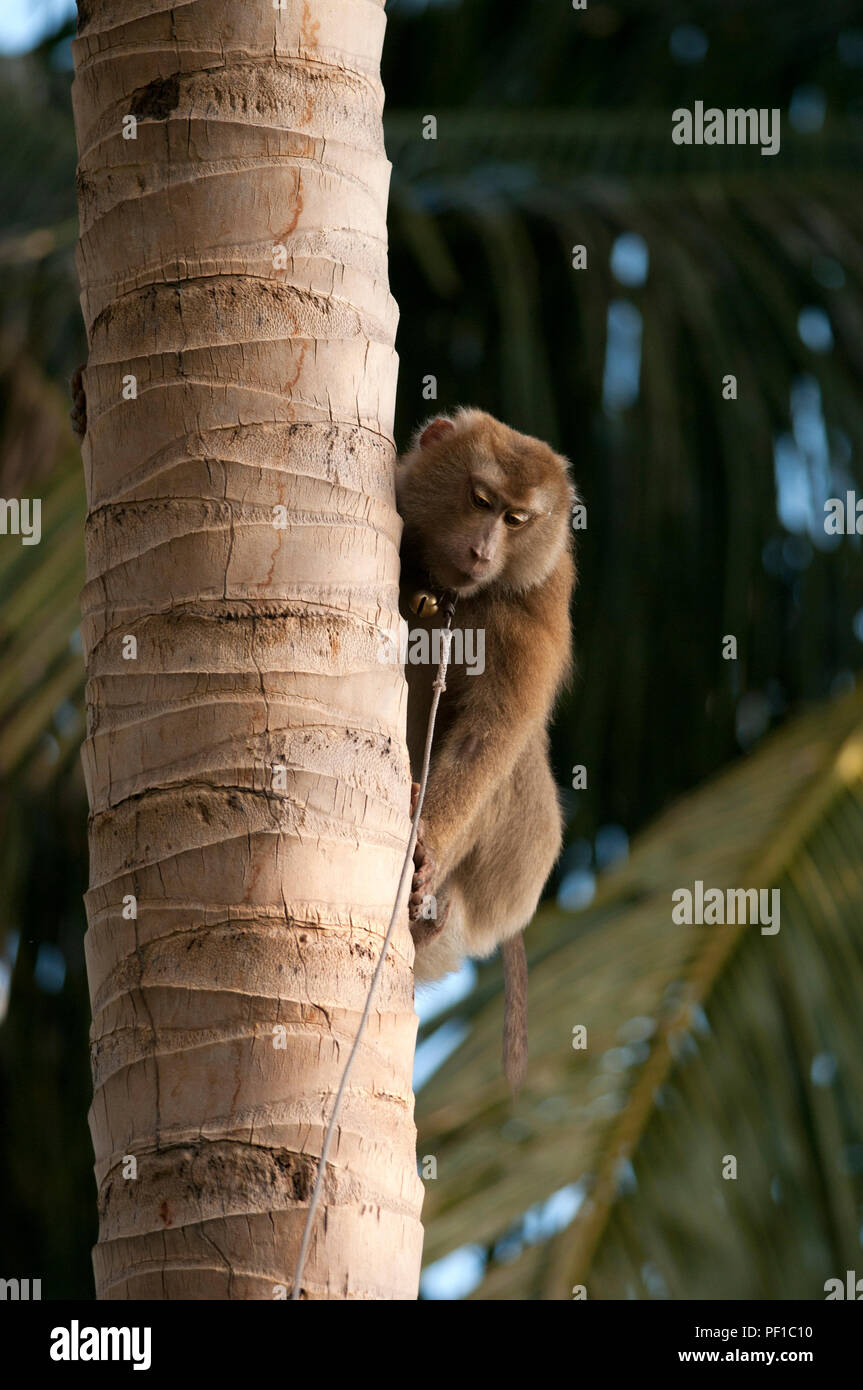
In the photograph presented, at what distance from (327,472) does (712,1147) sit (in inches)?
124

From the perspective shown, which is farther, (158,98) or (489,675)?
(489,675)

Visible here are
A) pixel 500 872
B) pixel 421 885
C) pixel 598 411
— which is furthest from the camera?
pixel 598 411

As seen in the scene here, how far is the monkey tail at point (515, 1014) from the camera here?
17.3 ft

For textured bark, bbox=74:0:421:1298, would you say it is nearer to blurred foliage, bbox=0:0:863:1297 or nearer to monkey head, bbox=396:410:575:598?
monkey head, bbox=396:410:575:598

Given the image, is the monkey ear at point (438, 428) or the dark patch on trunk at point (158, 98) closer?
the dark patch on trunk at point (158, 98)

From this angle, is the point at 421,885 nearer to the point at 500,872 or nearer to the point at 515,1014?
the point at 500,872

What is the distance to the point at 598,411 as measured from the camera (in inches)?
312

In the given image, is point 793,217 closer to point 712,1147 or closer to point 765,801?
point 765,801

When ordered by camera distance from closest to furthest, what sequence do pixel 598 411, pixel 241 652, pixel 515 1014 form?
pixel 241 652
pixel 515 1014
pixel 598 411

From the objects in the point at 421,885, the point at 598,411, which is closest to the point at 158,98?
the point at 421,885

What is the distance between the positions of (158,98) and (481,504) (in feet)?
7.06

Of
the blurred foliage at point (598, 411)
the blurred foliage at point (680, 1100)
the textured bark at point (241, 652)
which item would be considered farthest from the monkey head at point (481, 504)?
the textured bark at point (241, 652)

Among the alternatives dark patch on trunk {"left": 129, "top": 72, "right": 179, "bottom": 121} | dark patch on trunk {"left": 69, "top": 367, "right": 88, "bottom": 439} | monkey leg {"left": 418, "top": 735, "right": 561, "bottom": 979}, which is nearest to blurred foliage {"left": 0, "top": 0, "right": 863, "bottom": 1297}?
monkey leg {"left": 418, "top": 735, "right": 561, "bottom": 979}

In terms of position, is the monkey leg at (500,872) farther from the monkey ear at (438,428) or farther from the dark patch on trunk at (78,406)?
the dark patch on trunk at (78,406)
